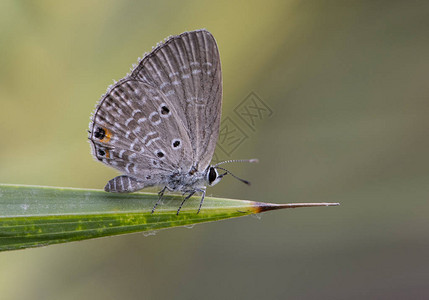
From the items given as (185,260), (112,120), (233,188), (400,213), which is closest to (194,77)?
(112,120)

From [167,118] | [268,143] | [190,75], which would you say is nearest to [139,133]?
[167,118]

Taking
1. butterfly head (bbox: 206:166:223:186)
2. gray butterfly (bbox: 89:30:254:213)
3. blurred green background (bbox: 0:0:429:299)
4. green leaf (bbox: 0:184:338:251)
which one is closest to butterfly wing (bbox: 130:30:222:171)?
gray butterfly (bbox: 89:30:254:213)

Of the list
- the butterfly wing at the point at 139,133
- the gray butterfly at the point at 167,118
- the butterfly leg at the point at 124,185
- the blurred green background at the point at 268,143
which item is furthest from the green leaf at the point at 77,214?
the blurred green background at the point at 268,143

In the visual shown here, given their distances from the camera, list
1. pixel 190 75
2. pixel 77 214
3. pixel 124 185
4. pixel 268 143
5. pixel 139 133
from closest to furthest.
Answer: pixel 77 214, pixel 124 185, pixel 190 75, pixel 139 133, pixel 268 143

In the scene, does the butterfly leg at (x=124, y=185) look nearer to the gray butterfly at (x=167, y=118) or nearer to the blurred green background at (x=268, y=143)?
the gray butterfly at (x=167, y=118)

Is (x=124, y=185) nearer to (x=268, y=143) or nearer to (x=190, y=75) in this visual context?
(x=190, y=75)

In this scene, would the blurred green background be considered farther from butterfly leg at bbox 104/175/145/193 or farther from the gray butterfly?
butterfly leg at bbox 104/175/145/193

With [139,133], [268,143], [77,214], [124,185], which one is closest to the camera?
[77,214]
